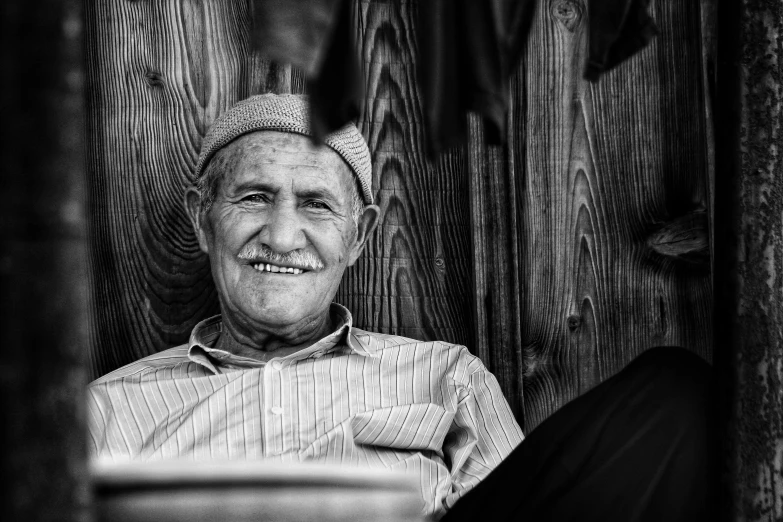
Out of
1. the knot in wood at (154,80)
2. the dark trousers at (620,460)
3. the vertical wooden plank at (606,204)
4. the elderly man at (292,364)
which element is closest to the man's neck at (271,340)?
the elderly man at (292,364)

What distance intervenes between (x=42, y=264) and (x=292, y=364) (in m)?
1.62

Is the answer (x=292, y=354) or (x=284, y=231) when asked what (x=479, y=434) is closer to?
(x=292, y=354)

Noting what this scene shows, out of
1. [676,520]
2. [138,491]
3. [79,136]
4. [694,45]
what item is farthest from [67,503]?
[694,45]

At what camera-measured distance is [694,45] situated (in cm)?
288

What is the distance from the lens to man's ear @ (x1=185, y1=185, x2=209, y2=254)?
9.21ft

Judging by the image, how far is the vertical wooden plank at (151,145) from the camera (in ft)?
9.60

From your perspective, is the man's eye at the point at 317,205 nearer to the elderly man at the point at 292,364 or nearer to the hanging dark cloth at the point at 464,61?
the elderly man at the point at 292,364

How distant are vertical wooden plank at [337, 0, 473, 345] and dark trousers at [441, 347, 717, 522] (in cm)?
101

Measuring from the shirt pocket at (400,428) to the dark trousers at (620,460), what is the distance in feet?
1.99

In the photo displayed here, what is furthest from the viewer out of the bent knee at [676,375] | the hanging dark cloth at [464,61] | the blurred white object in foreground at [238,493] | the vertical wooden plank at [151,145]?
the vertical wooden plank at [151,145]

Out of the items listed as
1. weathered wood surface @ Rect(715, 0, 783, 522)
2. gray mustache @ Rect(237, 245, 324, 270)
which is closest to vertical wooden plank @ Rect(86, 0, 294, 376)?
gray mustache @ Rect(237, 245, 324, 270)

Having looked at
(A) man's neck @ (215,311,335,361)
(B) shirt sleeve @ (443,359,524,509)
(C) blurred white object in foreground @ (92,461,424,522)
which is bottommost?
(B) shirt sleeve @ (443,359,524,509)

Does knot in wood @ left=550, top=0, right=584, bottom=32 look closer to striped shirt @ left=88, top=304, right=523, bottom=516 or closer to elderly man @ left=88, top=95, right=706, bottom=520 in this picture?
elderly man @ left=88, top=95, right=706, bottom=520

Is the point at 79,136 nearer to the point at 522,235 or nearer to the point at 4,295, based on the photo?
the point at 4,295
